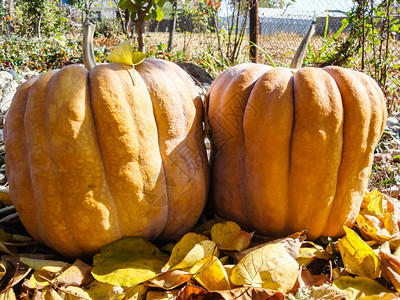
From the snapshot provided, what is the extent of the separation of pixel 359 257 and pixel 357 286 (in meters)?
0.11

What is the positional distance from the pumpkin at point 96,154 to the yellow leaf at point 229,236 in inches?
6.3

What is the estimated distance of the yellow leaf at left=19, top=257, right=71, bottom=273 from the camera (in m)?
1.24

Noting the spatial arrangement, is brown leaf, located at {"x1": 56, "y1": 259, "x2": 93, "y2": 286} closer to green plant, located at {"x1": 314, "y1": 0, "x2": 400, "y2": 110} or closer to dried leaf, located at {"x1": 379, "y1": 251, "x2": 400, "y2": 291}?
dried leaf, located at {"x1": 379, "y1": 251, "x2": 400, "y2": 291}

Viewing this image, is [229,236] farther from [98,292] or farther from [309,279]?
[98,292]

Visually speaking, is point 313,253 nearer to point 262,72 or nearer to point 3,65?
point 262,72

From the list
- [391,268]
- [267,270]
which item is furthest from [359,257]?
[267,270]

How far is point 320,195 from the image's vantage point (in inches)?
54.9

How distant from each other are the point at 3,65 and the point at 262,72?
5.77m

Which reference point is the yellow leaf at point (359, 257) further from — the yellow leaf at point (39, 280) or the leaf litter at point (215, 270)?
the yellow leaf at point (39, 280)

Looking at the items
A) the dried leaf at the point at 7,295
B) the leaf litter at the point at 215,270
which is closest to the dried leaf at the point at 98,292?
the leaf litter at the point at 215,270

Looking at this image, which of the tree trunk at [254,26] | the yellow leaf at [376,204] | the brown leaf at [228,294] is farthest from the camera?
the tree trunk at [254,26]

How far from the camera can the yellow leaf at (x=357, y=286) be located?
1218mm

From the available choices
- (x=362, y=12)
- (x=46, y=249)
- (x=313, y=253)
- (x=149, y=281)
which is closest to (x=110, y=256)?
(x=149, y=281)

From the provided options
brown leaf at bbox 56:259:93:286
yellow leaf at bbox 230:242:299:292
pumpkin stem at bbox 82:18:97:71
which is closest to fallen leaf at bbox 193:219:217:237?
yellow leaf at bbox 230:242:299:292
